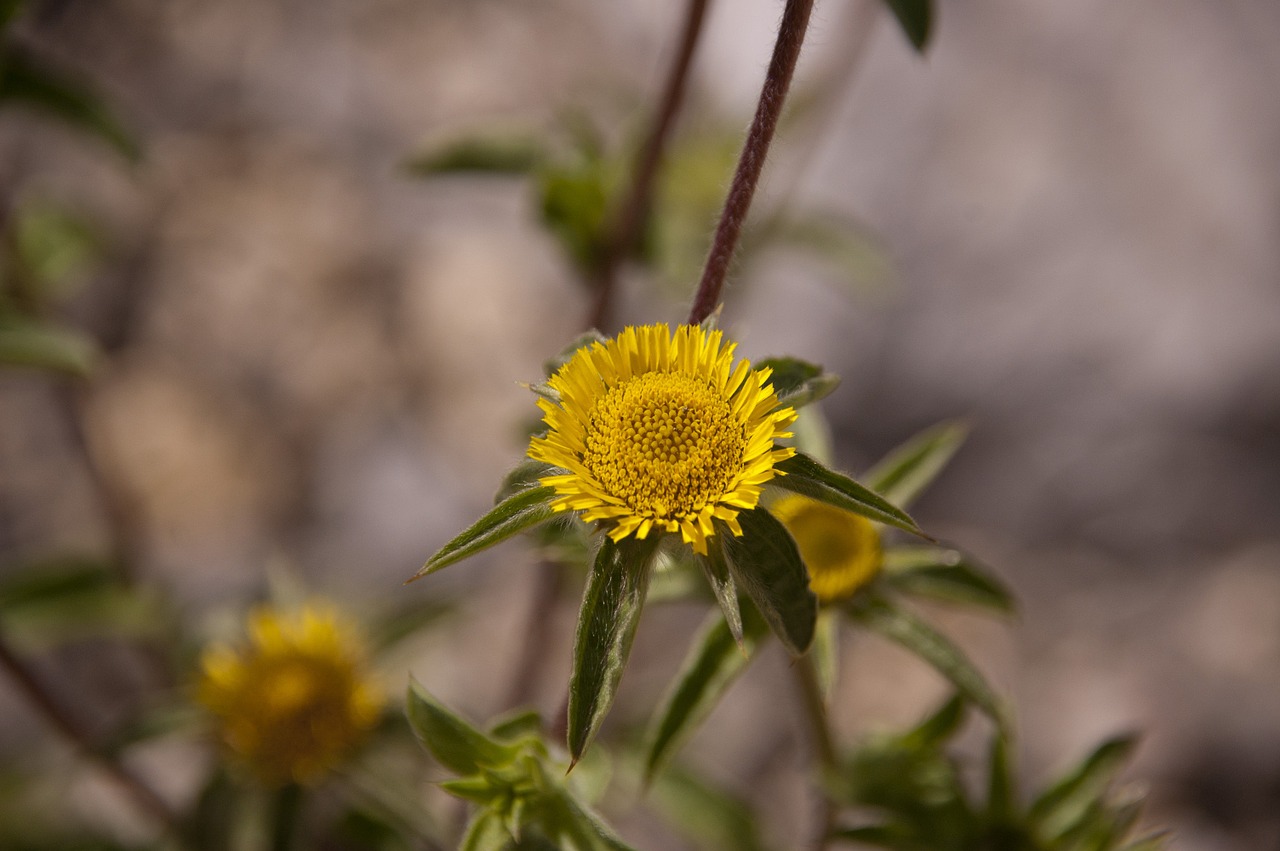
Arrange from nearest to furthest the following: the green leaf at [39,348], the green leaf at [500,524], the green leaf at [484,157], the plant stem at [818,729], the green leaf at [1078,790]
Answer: the green leaf at [500,524] → the plant stem at [818,729] → the green leaf at [1078,790] → the green leaf at [39,348] → the green leaf at [484,157]

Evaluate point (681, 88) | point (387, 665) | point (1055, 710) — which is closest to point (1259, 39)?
point (1055, 710)

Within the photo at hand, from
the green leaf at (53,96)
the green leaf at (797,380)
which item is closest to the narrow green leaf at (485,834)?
the green leaf at (797,380)

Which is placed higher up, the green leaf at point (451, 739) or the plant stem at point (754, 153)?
the plant stem at point (754, 153)

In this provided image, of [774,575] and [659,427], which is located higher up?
[659,427]

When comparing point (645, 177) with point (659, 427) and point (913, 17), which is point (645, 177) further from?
point (659, 427)

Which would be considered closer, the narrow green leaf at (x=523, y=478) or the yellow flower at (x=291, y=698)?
the narrow green leaf at (x=523, y=478)

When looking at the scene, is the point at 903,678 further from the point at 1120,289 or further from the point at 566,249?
the point at 566,249

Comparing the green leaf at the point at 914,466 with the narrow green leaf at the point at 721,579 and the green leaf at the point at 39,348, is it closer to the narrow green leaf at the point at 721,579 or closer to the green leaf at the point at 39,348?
the narrow green leaf at the point at 721,579

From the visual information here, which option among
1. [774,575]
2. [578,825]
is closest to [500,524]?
[774,575]
